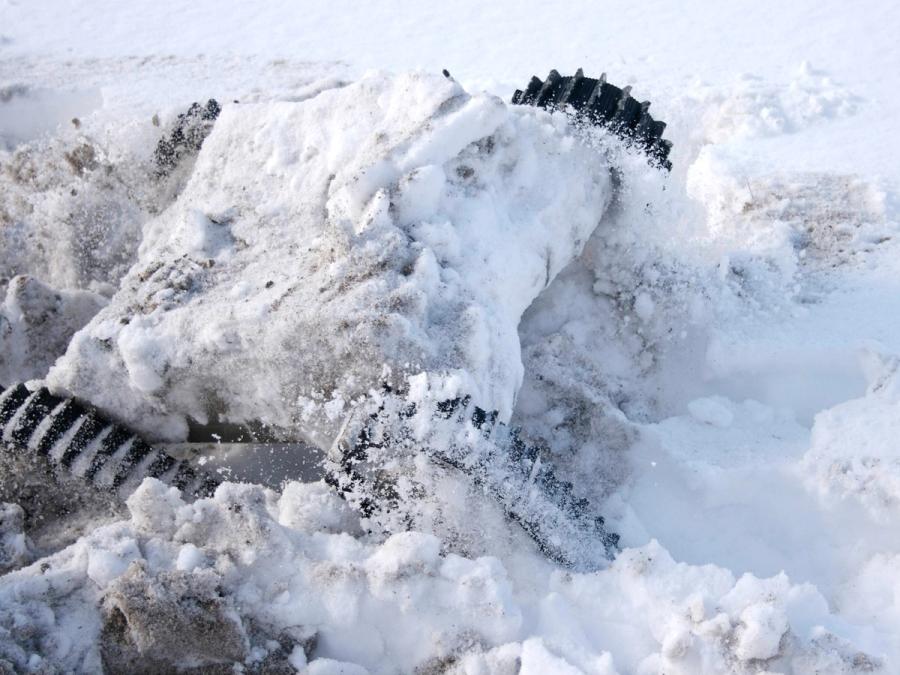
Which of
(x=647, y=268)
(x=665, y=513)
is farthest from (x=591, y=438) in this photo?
(x=647, y=268)

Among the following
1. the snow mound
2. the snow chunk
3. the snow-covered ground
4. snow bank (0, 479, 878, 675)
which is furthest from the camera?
the snow chunk

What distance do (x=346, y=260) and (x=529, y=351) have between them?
3.12ft

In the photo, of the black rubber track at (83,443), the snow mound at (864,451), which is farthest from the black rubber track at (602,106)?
the black rubber track at (83,443)

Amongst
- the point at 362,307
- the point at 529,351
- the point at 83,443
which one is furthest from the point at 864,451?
the point at 83,443

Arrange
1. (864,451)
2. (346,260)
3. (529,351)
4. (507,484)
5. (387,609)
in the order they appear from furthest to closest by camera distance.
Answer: (529,351) → (864,451) → (346,260) → (507,484) → (387,609)

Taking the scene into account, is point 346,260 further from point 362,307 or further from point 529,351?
point 529,351

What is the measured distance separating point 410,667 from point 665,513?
115 cm

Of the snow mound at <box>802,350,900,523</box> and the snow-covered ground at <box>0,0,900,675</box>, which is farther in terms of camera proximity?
the snow mound at <box>802,350,900,523</box>

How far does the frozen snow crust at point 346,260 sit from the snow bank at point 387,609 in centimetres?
53

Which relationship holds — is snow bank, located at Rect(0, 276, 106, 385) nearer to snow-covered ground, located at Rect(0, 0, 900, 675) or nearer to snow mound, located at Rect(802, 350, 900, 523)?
snow-covered ground, located at Rect(0, 0, 900, 675)

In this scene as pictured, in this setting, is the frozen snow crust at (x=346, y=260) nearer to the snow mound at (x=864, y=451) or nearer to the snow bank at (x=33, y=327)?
the snow bank at (x=33, y=327)

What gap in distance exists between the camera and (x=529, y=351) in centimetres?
344

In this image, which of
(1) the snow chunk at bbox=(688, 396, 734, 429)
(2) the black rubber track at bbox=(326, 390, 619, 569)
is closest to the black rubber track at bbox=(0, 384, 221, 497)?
(2) the black rubber track at bbox=(326, 390, 619, 569)

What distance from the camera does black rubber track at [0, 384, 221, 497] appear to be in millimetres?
2863
